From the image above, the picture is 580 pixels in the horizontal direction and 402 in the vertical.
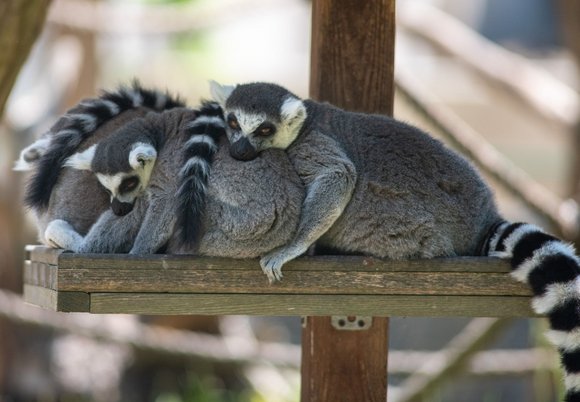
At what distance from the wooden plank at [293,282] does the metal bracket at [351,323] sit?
0.57m

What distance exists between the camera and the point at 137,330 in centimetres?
729

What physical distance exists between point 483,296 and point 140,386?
5921 millimetres

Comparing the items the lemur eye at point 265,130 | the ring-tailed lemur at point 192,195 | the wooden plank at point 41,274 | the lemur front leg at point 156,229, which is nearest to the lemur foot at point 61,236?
the ring-tailed lemur at point 192,195

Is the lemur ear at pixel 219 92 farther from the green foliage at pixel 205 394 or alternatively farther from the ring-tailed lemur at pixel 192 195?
the green foliage at pixel 205 394

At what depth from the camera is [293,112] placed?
3.61m

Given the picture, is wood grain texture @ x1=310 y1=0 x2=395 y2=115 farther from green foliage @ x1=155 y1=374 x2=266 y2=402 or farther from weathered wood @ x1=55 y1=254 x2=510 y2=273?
green foliage @ x1=155 y1=374 x2=266 y2=402

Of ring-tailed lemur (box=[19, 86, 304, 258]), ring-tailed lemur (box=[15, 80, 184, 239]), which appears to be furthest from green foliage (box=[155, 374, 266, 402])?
ring-tailed lemur (box=[19, 86, 304, 258])

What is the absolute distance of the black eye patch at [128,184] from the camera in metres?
3.71

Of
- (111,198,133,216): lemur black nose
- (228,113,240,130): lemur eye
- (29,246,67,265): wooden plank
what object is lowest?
(29,246,67,265): wooden plank

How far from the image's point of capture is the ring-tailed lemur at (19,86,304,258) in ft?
11.1

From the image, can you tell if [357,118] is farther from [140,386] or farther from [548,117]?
[140,386]

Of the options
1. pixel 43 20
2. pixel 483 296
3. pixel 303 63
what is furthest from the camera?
pixel 303 63

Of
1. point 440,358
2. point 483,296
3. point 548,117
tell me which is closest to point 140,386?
point 440,358

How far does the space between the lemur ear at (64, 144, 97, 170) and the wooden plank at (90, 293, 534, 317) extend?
0.87 metres
